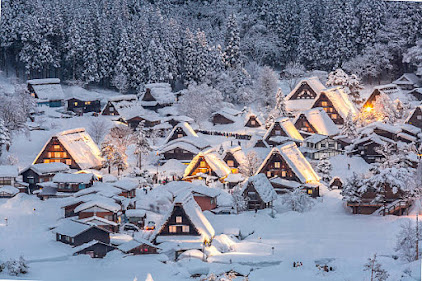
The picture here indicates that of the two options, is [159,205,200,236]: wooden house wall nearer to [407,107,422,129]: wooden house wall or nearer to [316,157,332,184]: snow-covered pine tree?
[316,157,332,184]: snow-covered pine tree

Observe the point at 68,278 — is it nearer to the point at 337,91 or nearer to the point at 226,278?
the point at 226,278

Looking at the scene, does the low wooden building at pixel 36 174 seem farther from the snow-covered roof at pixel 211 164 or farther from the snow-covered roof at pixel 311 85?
the snow-covered roof at pixel 311 85

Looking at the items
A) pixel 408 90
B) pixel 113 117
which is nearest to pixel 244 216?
pixel 113 117

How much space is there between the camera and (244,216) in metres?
28.2

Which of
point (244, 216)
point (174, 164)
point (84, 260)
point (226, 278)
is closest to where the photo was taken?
point (226, 278)

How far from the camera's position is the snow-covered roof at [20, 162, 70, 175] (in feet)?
102

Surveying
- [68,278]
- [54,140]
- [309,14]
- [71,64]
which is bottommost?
[68,278]

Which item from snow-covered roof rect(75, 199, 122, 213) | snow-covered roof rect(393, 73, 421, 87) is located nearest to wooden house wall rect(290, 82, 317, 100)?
snow-covered roof rect(393, 73, 421, 87)

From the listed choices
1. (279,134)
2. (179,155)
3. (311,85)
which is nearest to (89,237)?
(179,155)

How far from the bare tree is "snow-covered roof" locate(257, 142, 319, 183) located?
8598mm

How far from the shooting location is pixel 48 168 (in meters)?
31.6

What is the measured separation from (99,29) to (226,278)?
27576mm

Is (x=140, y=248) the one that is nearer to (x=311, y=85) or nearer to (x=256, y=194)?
(x=256, y=194)

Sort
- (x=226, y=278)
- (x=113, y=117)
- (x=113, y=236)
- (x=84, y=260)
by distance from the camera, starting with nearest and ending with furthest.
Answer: (x=226, y=278) < (x=84, y=260) < (x=113, y=236) < (x=113, y=117)
